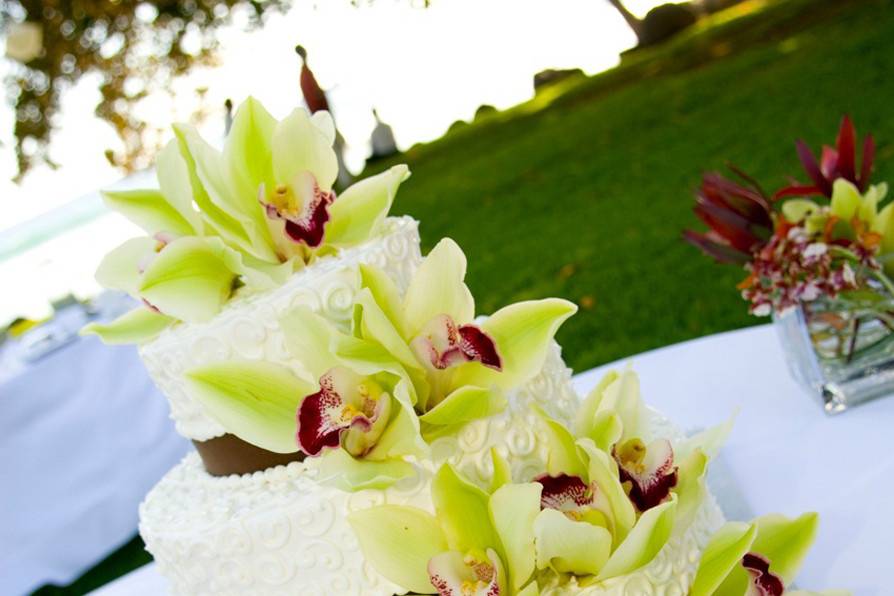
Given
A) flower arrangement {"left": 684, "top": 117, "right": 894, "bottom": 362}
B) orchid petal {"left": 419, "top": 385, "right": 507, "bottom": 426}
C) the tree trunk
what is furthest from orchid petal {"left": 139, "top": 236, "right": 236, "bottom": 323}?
the tree trunk

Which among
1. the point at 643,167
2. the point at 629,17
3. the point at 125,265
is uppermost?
the point at 125,265

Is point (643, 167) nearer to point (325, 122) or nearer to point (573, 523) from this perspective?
point (325, 122)

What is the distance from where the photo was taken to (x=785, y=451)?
78.8 inches

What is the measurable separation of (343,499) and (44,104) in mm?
13205

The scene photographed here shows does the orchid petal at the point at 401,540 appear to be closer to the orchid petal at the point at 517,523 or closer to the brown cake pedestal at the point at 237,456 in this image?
the orchid petal at the point at 517,523

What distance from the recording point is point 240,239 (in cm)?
142

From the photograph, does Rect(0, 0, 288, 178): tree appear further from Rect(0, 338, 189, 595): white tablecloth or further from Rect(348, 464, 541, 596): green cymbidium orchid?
Rect(348, 464, 541, 596): green cymbidium orchid

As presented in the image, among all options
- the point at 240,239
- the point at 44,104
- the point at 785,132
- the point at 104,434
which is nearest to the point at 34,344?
the point at 104,434

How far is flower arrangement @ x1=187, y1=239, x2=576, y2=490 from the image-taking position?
3.71 ft

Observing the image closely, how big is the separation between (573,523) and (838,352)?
46.5 inches

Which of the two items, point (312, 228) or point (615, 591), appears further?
point (312, 228)

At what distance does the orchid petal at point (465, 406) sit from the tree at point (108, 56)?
1153cm

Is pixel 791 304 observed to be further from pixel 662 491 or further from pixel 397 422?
pixel 397 422

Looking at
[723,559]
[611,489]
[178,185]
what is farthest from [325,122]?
[723,559]
